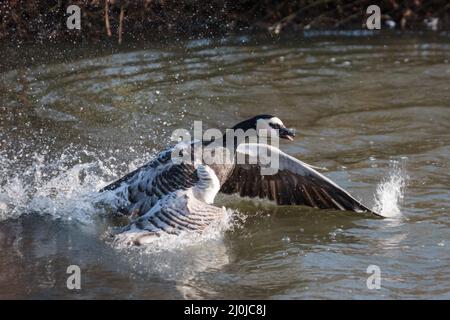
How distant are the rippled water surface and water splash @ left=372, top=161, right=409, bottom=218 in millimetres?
19

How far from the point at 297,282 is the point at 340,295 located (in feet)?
1.09

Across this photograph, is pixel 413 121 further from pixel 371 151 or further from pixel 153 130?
pixel 153 130

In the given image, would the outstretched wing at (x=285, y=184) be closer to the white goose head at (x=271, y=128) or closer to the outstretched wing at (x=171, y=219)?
the white goose head at (x=271, y=128)

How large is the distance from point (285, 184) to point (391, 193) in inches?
35.4

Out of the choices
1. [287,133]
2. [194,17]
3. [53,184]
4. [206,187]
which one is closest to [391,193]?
[287,133]

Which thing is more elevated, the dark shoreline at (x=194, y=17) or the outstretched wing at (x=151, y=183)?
the dark shoreline at (x=194, y=17)

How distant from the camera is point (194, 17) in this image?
11.4 meters

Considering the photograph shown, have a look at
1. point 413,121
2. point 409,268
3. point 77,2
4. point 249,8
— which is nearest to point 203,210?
point 409,268

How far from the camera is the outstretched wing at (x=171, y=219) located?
5461mm

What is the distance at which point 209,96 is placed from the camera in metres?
8.95

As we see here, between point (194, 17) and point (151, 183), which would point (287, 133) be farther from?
point (194, 17)

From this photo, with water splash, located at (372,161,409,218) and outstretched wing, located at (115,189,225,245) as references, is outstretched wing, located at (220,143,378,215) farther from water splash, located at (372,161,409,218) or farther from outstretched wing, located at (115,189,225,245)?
outstretched wing, located at (115,189,225,245)

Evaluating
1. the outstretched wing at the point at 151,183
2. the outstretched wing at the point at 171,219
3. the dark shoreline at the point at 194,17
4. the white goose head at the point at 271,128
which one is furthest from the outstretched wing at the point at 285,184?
the dark shoreline at the point at 194,17
